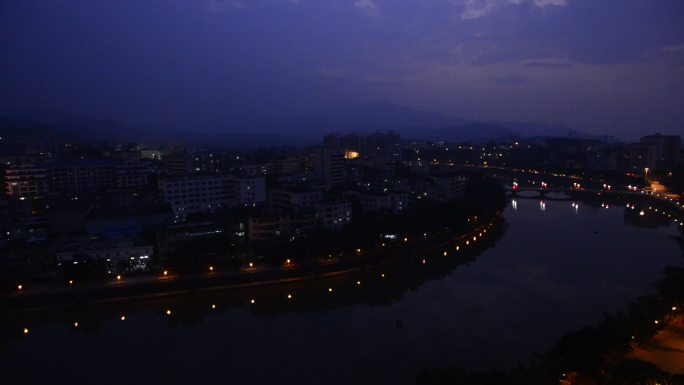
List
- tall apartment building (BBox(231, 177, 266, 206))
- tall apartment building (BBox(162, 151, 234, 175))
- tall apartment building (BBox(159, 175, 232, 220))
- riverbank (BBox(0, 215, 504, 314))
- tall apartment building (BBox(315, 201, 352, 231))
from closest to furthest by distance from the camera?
1. riverbank (BBox(0, 215, 504, 314))
2. tall apartment building (BBox(315, 201, 352, 231))
3. tall apartment building (BBox(159, 175, 232, 220))
4. tall apartment building (BBox(231, 177, 266, 206))
5. tall apartment building (BBox(162, 151, 234, 175))

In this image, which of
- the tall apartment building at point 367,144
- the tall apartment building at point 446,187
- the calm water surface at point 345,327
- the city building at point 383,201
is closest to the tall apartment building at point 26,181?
the calm water surface at point 345,327

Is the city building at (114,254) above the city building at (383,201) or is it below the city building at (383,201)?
below

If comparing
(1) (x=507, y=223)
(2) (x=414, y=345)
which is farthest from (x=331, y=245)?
(1) (x=507, y=223)

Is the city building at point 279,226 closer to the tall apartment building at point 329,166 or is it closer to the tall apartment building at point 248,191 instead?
the tall apartment building at point 248,191

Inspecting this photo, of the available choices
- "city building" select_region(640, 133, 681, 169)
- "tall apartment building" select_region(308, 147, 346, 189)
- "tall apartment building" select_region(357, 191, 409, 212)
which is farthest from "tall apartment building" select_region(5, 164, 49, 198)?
"city building" select_region(640, 133, 681, 169)

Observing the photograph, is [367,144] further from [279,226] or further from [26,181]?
[279,226]

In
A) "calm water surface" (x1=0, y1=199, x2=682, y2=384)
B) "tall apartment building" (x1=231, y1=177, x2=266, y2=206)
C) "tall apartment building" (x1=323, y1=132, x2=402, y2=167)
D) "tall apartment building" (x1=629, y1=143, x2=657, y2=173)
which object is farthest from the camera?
"tall apartment building" (x1=323, y1=132, x2=402, y2=167)

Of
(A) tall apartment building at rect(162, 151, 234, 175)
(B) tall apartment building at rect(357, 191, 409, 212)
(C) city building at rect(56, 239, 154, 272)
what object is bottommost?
(C) city building at rect(56, 239, 154, 272)

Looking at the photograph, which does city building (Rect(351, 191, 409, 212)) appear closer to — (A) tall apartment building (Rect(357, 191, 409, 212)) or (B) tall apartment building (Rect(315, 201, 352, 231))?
(A) tall apartment building (Rect(357, 191, 409, 212))
